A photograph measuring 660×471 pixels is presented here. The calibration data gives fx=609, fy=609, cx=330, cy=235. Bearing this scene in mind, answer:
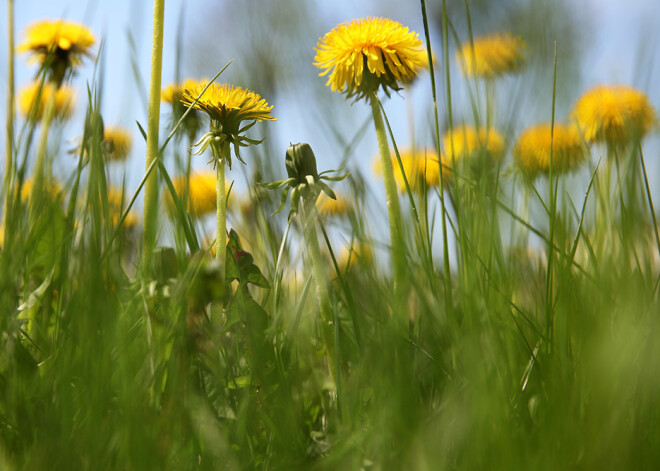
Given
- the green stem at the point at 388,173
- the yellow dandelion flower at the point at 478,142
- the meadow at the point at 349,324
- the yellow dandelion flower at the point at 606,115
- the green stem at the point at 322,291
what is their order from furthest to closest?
the yellow dandelion flower at the point at 606,115 → the green stem at the point at 388,173 → the green stem at the point at 322,291 → the yellow dandelion flower at the point at 478,142 → the meadow at the point at 349,324

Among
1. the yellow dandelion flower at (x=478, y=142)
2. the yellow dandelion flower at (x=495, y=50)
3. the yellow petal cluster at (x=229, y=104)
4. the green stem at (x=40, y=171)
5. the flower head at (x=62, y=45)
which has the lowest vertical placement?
the green stem at (x=40, y=171)

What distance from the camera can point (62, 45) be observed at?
1.10 metres

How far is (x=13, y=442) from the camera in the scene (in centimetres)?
41

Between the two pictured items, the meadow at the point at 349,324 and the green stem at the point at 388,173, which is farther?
the green stem at the point at 388,173

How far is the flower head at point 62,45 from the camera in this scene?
110 cm

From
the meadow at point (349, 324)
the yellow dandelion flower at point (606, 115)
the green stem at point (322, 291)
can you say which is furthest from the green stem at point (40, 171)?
the yellow dandelion flower at point (606, 115)

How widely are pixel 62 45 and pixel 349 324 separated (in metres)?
0.83

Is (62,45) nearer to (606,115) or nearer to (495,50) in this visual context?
(495,50)

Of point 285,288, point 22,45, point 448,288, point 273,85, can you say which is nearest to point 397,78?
point 273,85

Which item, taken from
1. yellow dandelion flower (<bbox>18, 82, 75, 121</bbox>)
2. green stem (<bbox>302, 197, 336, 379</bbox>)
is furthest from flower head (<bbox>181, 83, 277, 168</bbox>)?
yellow dandelion flower (<bbox>18, 82, 75, 121</bbox>)

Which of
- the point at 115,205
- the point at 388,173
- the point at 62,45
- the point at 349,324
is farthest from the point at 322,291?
the point at 62,45

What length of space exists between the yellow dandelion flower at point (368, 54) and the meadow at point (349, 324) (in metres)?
0.07

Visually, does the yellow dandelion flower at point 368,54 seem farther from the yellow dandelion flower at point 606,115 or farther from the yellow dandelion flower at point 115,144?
the yellow dandelion flower at point 606,115

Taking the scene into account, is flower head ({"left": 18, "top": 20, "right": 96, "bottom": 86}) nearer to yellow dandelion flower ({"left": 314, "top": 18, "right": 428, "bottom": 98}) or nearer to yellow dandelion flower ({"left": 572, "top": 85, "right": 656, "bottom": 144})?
yellow dandelion flower ({"left": 314, "top": 18, "right": 428, "bottom": 98})
